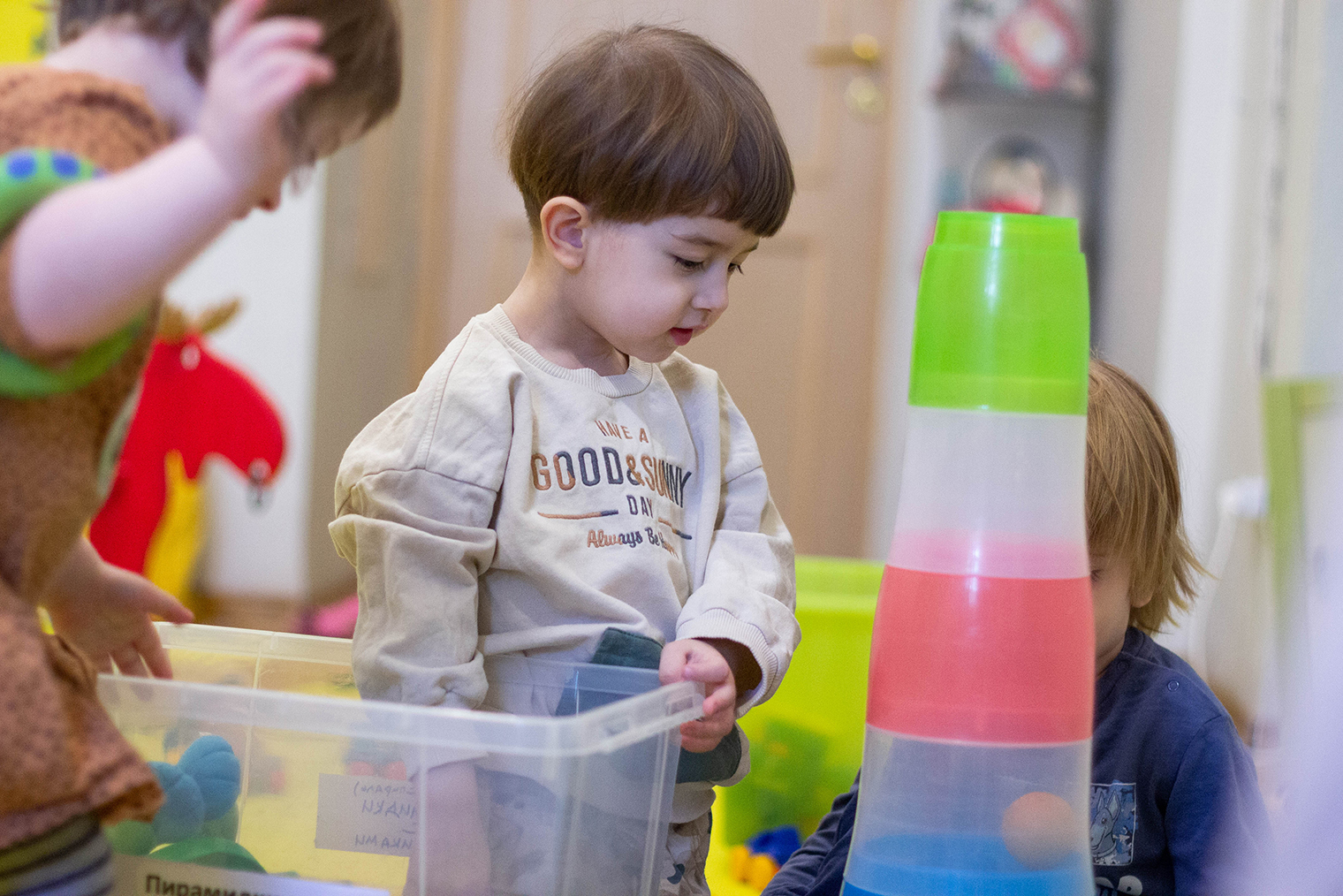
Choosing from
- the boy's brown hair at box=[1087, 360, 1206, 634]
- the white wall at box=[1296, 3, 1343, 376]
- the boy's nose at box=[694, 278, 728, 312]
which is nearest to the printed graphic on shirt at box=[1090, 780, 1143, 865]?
the boy's brown hair at box=[1087, 360, 1206, 634]

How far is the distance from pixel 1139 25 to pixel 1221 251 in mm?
675

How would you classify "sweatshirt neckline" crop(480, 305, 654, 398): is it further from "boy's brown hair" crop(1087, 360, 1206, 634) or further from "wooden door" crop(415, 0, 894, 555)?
"wooden door" crop(415, 0, 894, 555)

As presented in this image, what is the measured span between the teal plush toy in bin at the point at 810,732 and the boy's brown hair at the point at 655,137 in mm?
561

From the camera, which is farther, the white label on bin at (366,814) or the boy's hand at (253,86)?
the white label on bin at (366,814)

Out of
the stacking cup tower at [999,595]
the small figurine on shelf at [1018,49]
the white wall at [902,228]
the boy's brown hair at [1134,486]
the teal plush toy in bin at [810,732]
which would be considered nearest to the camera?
the stacking cup tower at [999,595]

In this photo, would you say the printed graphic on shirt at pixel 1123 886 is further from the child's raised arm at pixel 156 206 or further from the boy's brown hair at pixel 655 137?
the child's raised arm at pixel 156 206

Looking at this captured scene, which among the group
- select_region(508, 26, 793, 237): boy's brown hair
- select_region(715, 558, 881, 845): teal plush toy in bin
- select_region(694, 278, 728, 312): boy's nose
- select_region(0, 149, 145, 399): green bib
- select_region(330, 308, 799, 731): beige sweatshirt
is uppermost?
select_region(508, 26, 793, 237): boy's brown hair

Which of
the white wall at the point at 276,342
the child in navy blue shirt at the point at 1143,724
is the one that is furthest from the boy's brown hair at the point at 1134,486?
the white wall at the point at 276,342

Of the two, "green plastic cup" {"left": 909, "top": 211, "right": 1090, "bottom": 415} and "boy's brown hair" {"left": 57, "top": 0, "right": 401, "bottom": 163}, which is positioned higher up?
"boy's brown hair" {"left": 57, "top": 0, "right": 401, "bottom": 163}

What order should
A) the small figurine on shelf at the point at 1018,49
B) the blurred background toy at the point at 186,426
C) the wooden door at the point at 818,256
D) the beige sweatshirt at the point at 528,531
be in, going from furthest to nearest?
1. the wooden door at the point at 818,256
2. the small figurine on shelf at the point at 1018,49
3. the blurred background toy at the point at 186,426
4. the beige sweatshirt at the point at 528,531

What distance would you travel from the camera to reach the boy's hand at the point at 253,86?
43 cm

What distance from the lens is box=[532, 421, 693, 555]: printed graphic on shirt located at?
0.77 m

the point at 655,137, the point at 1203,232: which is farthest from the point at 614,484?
the point at 1203,232

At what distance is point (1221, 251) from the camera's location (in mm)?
1833
